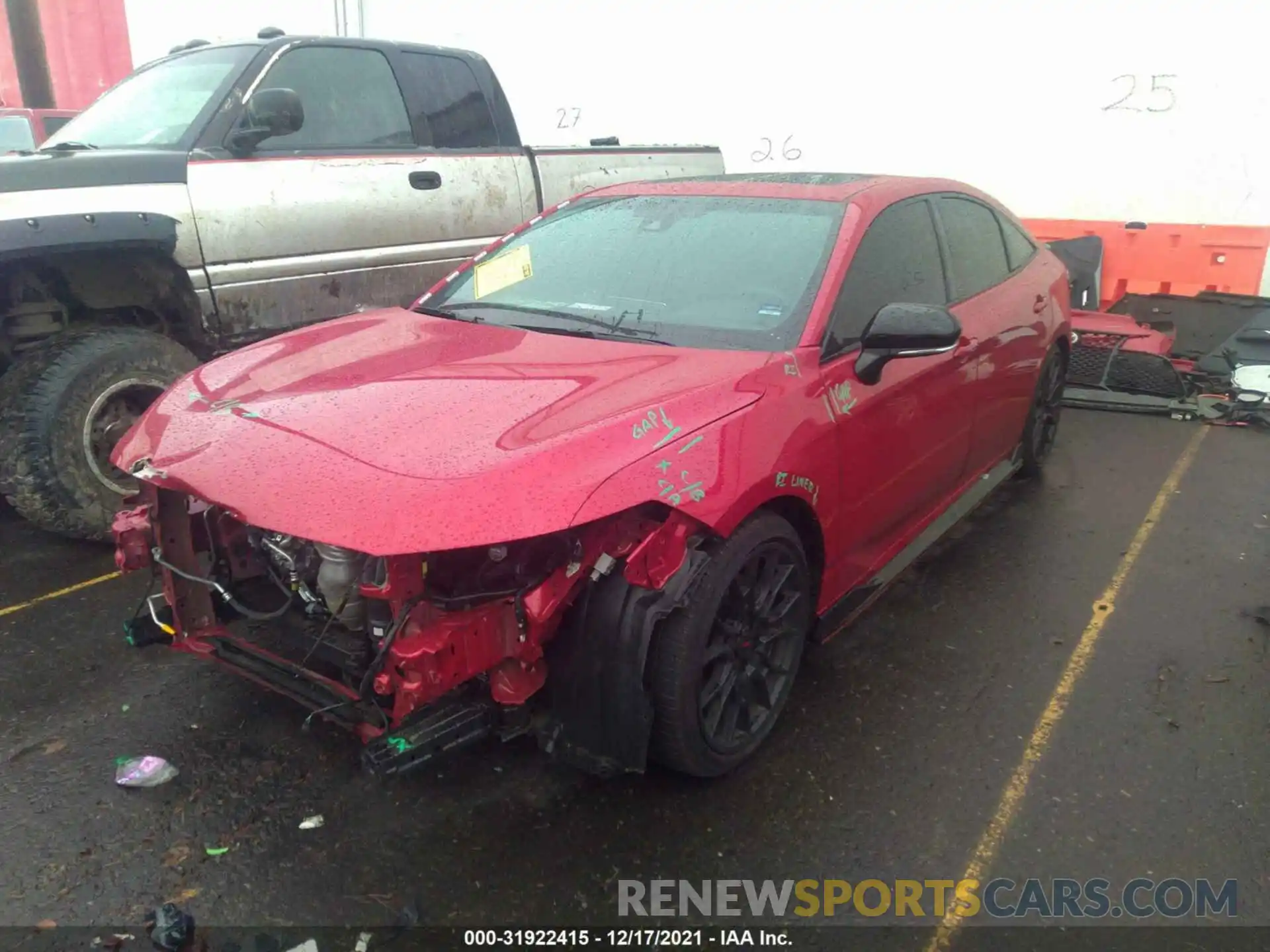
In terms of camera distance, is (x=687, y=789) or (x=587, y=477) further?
(x=687, y=789)

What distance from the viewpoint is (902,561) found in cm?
359

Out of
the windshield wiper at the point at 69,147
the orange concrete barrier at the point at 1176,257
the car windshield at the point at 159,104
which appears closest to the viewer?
the windshield wiper at the point at 69,147

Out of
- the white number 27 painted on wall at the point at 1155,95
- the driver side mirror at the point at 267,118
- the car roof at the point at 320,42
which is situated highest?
the car roof at the point at 320,42

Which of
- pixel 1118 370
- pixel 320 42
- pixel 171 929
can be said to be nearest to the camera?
pixel 171 929

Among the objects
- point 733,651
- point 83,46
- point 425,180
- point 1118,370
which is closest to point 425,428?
point 733,651

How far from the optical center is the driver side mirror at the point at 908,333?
292cm

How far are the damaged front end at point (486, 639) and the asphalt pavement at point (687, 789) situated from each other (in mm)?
325

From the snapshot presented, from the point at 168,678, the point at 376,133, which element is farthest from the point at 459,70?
the point at 168,678

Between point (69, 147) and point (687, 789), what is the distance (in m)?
4.35

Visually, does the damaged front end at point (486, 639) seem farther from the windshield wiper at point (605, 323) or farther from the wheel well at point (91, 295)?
the wheel well at point (91, 295)

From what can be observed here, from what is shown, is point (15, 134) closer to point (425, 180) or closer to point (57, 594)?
point (425, 180)

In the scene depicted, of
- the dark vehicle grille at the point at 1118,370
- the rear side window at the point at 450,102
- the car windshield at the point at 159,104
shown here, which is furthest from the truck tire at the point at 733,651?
the dark vehicle grille at the point at 1118,370

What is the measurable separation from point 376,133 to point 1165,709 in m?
4.74

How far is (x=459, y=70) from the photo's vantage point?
5.77 m
